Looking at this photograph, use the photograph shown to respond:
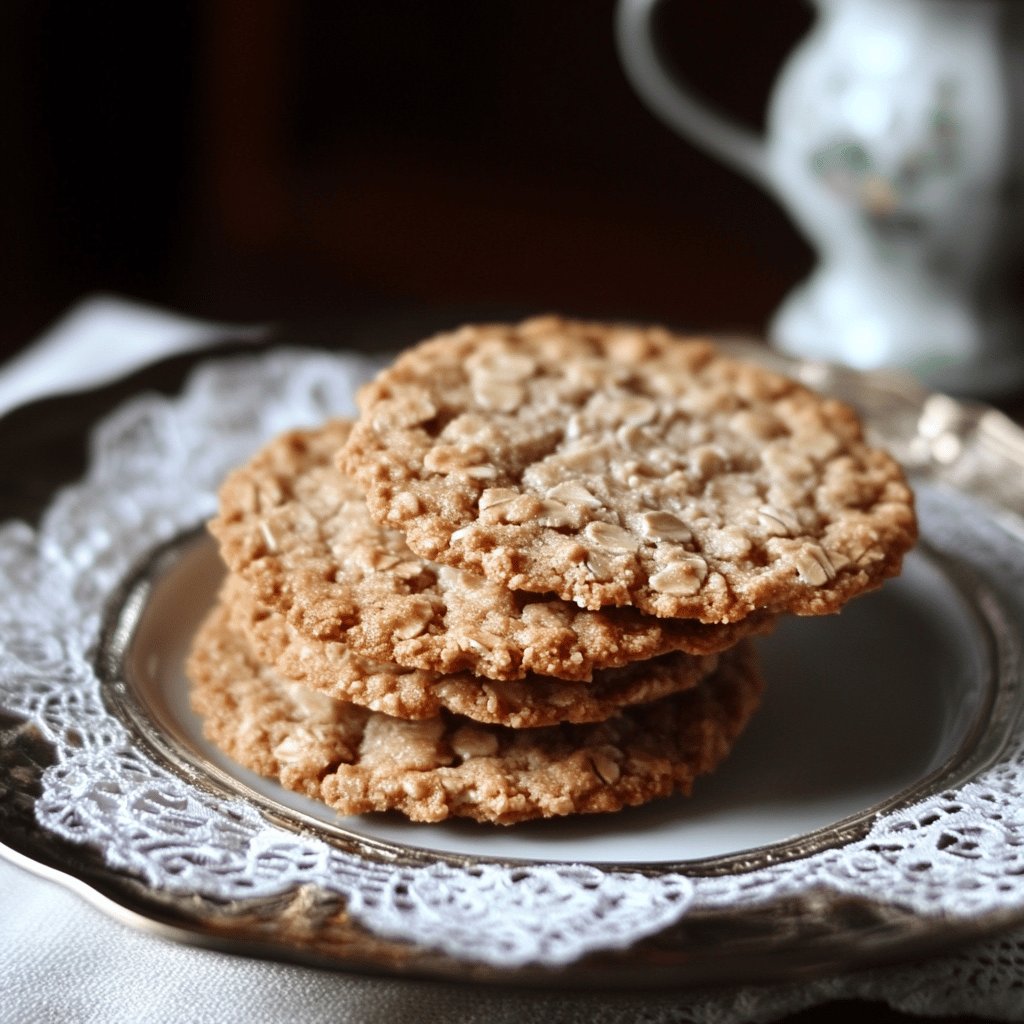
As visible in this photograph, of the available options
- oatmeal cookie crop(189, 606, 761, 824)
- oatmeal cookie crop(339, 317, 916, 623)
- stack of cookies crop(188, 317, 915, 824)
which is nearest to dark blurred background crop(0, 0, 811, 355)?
oatmeal cookie crop(339, 317, 916, 623)

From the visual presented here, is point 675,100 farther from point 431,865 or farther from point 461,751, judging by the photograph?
point 431,865

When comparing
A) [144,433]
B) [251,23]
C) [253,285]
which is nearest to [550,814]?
[144,433]

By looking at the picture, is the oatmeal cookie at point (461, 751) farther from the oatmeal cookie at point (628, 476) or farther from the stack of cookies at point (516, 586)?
the oatmeal cookie at point (628, 476)

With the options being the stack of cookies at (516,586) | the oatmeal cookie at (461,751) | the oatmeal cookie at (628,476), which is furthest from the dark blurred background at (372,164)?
the oatmeal cookie at (461,751)

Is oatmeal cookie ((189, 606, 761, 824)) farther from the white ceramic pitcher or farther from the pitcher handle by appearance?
the pitcher handle

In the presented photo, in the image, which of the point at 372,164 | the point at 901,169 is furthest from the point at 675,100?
the point at 372,164

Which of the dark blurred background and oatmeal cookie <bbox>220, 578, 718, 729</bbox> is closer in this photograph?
oatmeal cookie <bbox>220, 578, 718, 729</bbox>
